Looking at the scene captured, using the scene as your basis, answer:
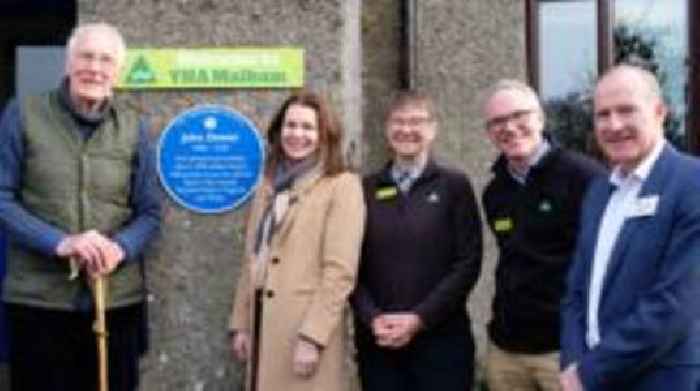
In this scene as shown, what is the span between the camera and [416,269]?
5.47 m

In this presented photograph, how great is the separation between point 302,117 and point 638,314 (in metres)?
1.62

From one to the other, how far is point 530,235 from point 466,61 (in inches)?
86.7

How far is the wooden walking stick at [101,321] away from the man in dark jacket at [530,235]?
1.44m

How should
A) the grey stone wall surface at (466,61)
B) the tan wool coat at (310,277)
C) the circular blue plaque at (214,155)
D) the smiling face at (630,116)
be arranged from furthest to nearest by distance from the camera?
the grey stone wall surface at (466,61) → the circular blue plaque at (214,155) → the tan wool coat at (310,277) → the smiling face at (630,116)

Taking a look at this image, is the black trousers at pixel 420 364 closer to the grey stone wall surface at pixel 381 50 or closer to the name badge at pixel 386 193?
the name badge at pixel 386 193

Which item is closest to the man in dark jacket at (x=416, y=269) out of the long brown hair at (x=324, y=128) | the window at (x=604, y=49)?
the long brown hair at (x=324, y=128)

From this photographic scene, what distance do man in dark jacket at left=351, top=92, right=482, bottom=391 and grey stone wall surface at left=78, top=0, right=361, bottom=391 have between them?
0.50 meters

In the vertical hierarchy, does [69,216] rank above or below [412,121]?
below

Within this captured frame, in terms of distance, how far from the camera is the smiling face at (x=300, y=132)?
5363 millimetres

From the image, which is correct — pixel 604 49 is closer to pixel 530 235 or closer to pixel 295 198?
pixel 530 235

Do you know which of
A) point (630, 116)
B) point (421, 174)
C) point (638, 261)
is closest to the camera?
point (638, 261)

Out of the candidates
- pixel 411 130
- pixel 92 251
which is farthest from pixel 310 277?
pixel 92 251

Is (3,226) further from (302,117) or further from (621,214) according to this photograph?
(621,214)

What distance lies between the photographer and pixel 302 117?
5363mm
